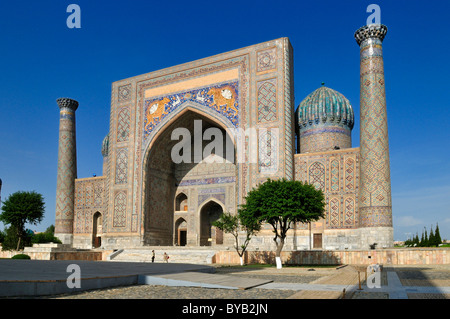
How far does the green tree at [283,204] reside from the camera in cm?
1291

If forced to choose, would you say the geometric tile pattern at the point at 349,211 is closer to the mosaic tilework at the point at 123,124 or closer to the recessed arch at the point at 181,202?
the recessed arch at the point at 181,202

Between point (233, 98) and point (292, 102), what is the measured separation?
2536mm

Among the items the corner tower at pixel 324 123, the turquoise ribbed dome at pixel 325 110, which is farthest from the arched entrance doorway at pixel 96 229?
the turquoise ribbed dome at pixel 325 110

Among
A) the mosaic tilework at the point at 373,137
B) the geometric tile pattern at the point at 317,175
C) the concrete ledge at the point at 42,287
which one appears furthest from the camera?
the geometric tile pattern at the point at 317,175

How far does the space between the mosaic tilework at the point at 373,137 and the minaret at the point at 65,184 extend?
15529mm

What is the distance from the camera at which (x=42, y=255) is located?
A: 16.8 m

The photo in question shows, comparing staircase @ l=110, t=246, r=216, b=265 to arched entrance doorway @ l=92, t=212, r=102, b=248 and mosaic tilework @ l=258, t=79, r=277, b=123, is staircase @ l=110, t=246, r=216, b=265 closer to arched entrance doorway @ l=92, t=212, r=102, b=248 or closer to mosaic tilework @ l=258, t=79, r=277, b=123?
arched entrance doorway @ l=92, t=212, r=102, b=248

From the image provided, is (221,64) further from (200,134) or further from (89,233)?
(89,233)

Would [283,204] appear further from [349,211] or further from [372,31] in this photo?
[372,31]

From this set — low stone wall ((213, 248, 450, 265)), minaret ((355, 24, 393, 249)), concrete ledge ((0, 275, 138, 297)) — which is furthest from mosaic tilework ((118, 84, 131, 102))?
concrete ledge ((0, 275, 138, 297))

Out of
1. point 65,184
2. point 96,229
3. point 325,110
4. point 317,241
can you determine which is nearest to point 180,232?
point 96,229

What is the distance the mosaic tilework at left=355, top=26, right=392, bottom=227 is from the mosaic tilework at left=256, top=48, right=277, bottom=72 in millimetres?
3417

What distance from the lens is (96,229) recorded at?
921 inches

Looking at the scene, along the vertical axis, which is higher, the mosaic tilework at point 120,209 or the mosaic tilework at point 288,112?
the mosaic tilework at point 288,112
